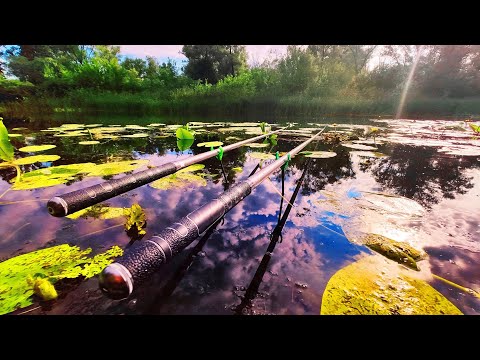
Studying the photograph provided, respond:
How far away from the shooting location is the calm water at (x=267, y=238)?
1.35 meters

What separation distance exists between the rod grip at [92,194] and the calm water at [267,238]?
476 millimetres

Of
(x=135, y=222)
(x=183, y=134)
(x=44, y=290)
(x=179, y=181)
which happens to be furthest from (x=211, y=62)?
(x=44, y=290)

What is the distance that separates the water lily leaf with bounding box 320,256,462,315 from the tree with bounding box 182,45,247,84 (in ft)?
89.4

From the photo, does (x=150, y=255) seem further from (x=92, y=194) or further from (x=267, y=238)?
(x=267, y=238)

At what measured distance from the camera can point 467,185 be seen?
132 inches

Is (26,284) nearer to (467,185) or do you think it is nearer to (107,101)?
(467,185)

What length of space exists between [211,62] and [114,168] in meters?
26.3

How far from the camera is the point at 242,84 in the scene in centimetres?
2000

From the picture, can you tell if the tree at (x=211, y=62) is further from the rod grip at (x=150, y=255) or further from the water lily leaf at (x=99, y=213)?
the rod grip at (x=150, y=255)

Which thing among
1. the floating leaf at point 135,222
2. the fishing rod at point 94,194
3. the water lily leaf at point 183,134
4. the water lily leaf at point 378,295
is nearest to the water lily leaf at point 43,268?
the floating leaf at point 135,222

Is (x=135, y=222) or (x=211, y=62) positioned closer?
(x=135, y=222)

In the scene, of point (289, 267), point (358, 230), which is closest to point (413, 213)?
point (358, 230)
